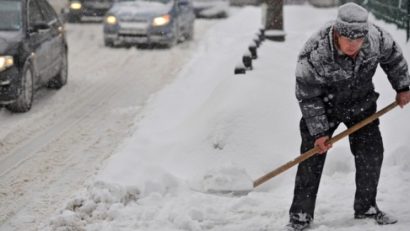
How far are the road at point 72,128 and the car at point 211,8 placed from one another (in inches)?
390

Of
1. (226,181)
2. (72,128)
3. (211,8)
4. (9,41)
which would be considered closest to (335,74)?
(226,181)

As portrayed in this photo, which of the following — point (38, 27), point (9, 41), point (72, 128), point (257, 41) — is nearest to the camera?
point (72, 128)

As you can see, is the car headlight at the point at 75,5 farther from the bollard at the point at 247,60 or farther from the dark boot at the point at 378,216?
the dark boot at the point at 378,216

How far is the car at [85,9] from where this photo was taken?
23344 millimetres

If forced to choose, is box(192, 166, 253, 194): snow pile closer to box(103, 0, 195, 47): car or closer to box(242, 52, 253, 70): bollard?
box(242, 52, 253, 70): bollard

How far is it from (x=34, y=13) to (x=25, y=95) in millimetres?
1571

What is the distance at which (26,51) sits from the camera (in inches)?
391

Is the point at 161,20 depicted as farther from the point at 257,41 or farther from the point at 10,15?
the point at 10,15

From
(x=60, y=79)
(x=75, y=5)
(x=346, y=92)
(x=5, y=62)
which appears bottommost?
(x=75, y=5)

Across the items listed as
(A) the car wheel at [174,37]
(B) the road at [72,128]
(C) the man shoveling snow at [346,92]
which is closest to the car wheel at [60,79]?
(B) the road at [72,128]

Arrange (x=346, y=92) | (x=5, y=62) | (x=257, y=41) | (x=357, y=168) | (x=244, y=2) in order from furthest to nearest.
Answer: (x=244, y=2) < (x=257, y=41) < (x=5, y=62) < (x=357, y=168) < (x=346, y=92)

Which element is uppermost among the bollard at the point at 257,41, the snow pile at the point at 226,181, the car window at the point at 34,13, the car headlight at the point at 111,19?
the car window at the point at 34,13

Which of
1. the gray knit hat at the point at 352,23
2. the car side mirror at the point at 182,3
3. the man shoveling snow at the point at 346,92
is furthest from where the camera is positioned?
the car side mirror at the point at 182,3

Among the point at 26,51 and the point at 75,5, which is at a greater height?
the point at 26,51
